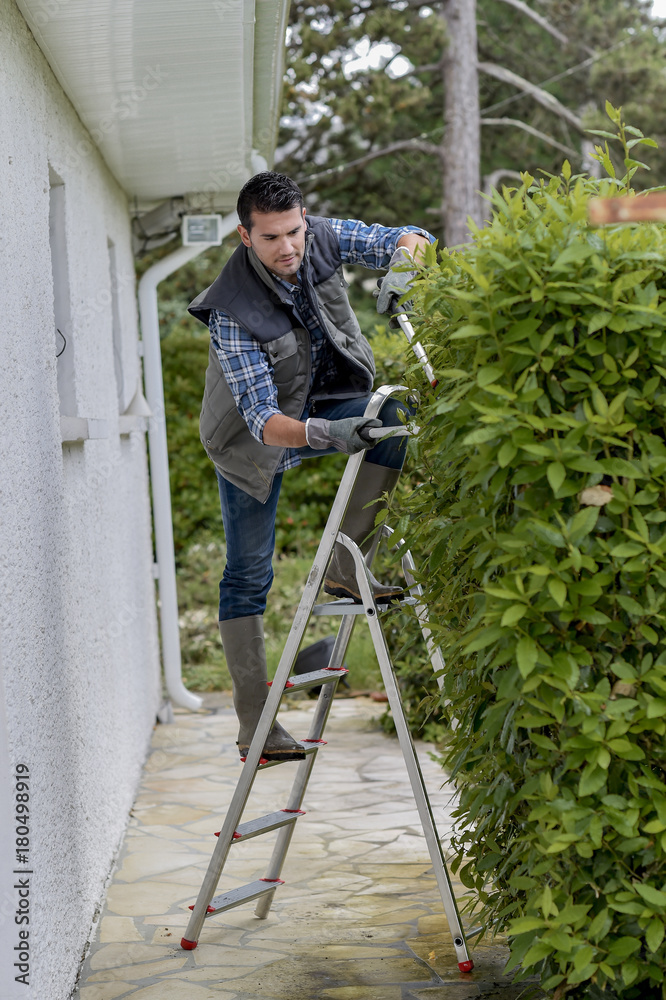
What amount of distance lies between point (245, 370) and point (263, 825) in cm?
136

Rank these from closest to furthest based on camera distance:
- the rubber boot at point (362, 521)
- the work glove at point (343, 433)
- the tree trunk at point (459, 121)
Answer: the work glove at point (343, 433), the rubber boot at point (362, 521), the tree trunk at point (459, 121)

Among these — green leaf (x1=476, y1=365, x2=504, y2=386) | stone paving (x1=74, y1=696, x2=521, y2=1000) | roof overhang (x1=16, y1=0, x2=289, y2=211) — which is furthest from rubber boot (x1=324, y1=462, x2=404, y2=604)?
roof overhang (x1=16, y1=0, x2=289, y2=211)

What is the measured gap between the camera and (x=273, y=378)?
10.2 ft

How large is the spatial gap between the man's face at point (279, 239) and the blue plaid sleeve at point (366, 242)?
222 millimetres

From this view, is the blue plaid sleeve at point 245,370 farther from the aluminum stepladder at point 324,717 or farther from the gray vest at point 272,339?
the aluminum stepladder at point 324,717

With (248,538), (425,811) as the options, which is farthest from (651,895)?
(248,538)

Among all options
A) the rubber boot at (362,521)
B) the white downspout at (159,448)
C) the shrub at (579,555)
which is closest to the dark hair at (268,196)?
the rubber boot at (362,521)

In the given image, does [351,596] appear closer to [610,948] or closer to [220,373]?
[220,373]

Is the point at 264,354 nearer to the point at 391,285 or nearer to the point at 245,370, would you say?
the point at 245,370

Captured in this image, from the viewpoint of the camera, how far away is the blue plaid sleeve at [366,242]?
3141 millimetres

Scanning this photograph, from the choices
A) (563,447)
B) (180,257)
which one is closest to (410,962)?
(563,447)

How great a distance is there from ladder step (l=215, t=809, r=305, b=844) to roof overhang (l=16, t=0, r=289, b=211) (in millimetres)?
2441

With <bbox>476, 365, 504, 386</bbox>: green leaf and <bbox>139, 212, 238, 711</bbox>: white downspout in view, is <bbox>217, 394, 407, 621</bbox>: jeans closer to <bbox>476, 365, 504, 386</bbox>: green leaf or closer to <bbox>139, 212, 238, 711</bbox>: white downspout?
<bbox>476, 365, 504, 386</bbox>: green leaf

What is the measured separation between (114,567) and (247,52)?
2.19m
